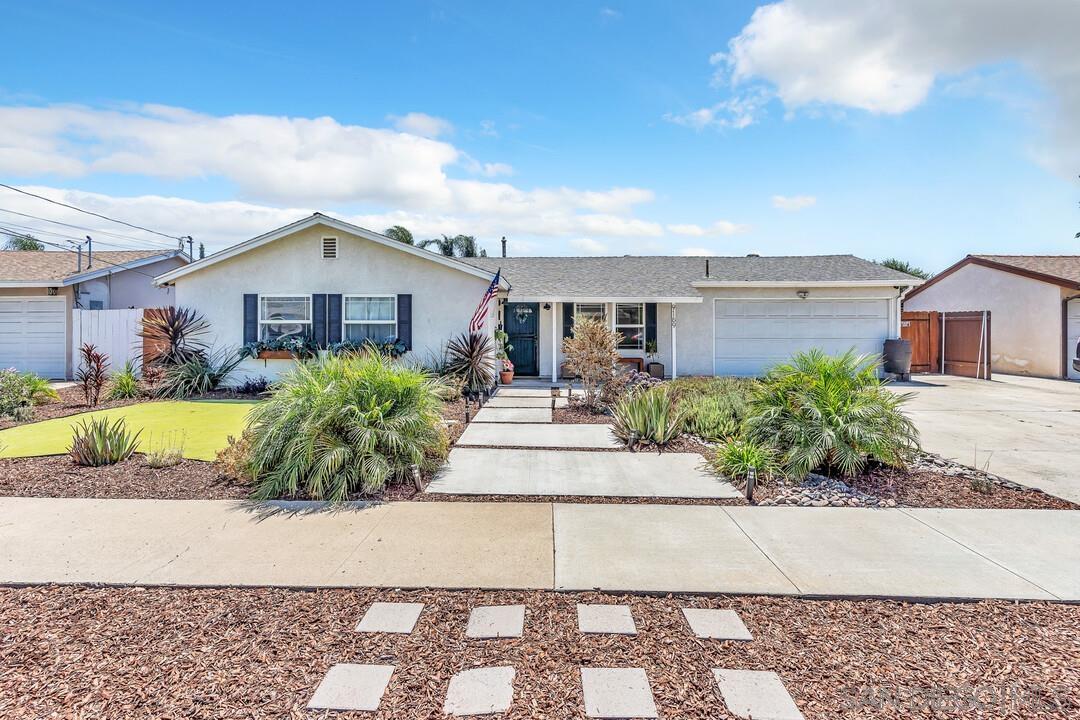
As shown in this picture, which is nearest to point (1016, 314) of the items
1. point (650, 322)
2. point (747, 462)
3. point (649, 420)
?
point (650, 322)

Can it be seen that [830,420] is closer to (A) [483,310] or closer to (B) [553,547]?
(B) [553,547]

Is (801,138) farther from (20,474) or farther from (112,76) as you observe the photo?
(112,76)

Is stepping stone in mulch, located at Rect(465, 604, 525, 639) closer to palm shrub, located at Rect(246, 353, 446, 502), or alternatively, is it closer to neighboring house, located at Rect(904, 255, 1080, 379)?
palm shrub, located at Rect(246, 353, 446, 502)

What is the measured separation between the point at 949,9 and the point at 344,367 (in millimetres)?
10034

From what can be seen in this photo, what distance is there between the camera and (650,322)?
15.5m

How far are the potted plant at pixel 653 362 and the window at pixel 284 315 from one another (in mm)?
8988

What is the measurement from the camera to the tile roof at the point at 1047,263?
1679cm

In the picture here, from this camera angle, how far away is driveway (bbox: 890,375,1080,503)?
20.0ft

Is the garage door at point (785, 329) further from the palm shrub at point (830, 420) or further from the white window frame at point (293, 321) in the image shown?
Result: the white window frame at point (293, 321)

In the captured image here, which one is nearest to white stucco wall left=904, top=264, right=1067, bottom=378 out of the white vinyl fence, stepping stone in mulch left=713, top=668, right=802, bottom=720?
stepping stone in mulch left=713, top=668, right=802, bottom=720

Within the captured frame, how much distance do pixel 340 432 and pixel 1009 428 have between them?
408 inches

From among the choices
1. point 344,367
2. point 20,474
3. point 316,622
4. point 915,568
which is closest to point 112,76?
point 20,474

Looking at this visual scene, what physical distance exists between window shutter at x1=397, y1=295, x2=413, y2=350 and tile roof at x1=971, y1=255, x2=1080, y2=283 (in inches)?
773

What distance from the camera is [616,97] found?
12562 millimetres
